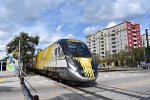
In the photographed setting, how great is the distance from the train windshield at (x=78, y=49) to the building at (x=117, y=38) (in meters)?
96.1

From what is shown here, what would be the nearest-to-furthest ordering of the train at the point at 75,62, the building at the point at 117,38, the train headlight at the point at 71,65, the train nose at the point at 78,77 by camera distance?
the train nose at the point at 78,77, the train at the point at 75,62, the train headlight at the point at 71,65, the building at the point at 117,38

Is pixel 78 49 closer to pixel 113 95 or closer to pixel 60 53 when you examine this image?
pixel 60 53

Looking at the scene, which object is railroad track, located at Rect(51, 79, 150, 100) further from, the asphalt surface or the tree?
the tree

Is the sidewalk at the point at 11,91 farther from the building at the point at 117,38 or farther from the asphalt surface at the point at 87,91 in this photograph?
the building at the point at 117,38

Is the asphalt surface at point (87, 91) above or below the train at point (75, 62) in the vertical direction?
below

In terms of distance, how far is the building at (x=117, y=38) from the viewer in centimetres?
12475

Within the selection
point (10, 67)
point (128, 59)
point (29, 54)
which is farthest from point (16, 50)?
point (128, 59)

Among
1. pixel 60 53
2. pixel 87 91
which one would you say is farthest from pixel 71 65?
pixel 87 91

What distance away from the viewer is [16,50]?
4459 centimetres

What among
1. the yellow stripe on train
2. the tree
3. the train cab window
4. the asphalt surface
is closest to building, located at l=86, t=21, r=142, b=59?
the tree

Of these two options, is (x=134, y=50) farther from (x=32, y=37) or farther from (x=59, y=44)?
(x=59, y=44)

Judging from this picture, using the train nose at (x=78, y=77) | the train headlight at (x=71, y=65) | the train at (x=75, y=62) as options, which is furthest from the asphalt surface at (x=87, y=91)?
the train headlight at (x=71, y=65)

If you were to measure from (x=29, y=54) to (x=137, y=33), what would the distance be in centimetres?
9363

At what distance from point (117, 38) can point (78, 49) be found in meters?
118
